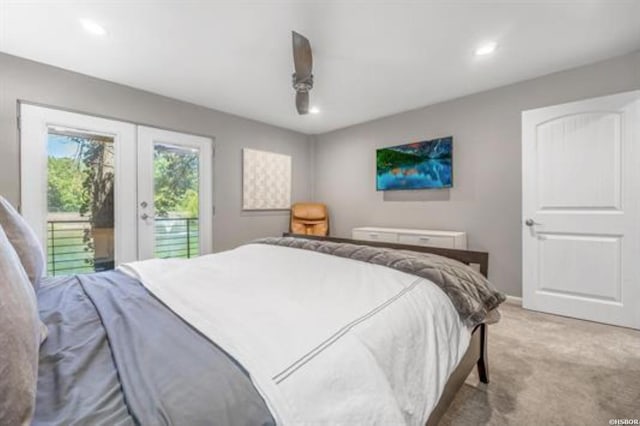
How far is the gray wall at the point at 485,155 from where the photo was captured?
275 cm

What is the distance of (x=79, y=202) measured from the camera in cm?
283

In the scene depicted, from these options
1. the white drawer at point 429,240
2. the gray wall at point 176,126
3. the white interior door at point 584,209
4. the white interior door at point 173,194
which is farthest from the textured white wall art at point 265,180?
the white interior door at point 584,209

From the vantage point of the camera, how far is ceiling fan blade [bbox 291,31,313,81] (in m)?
1.89

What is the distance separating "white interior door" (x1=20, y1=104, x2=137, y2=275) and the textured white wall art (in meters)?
1.38

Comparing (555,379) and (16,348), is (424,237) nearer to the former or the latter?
(555,379)

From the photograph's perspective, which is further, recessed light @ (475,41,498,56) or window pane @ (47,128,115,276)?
window pane @ (47,128,115,276)

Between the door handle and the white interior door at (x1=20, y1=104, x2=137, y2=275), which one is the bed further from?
the door handle

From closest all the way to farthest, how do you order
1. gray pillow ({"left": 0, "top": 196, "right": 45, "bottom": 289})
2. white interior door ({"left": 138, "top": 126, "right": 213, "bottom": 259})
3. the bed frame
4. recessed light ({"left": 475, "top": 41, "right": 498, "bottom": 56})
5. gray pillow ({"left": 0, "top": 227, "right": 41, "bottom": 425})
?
gray pillow ({"left": 0, "top": 227, "right": 41, "bottom": 425})
gray pillow ({"left": 0, "top": 196, "right": 45, "bottom": 289})
the bed frame
recessed light ({"left": 475, "top": 41, "right": 498, "bottom": 56})
white interior door ({"left": 138, "top": 126, "right": 213, "bottom": 259})

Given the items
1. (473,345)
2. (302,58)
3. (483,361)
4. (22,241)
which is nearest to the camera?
(22,241)

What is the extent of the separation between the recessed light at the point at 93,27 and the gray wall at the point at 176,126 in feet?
2.94

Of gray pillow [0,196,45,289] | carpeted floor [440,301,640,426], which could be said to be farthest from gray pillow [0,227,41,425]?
carpeted floor [440,301,640,426]

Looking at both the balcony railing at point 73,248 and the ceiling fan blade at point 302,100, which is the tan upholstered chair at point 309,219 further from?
the ceiling fan blade at point 302,100

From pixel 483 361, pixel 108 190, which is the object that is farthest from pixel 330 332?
pixel 108 190

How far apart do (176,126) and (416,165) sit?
301cm
